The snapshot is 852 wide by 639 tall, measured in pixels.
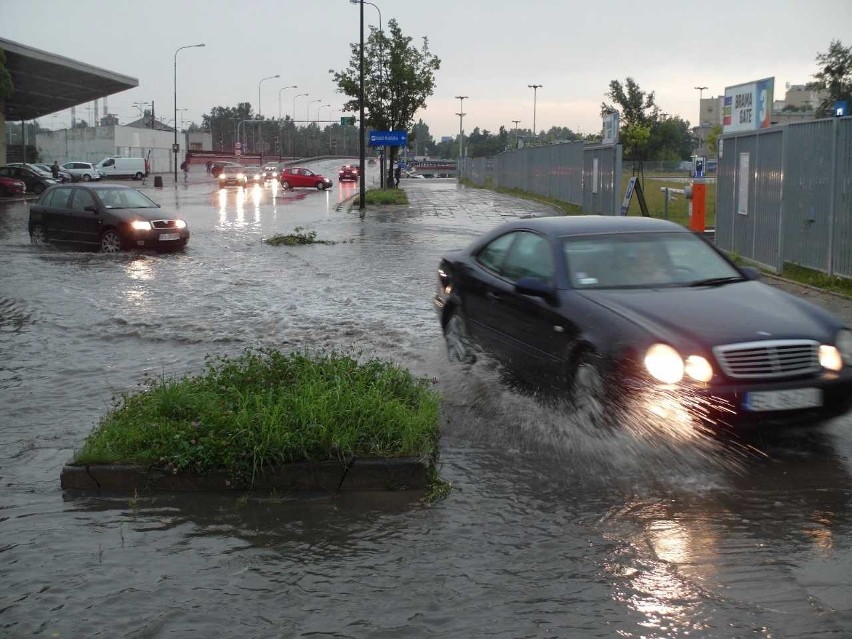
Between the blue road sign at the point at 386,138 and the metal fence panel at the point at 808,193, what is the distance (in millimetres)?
32236

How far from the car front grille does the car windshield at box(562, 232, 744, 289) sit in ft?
4.07

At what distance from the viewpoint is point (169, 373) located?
356 inches

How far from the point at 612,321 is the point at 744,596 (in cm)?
255

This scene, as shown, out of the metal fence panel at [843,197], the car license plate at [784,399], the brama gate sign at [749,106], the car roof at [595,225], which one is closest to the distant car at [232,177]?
the brama gate sign at [749,106]

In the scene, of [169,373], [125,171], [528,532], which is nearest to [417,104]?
[125,171]

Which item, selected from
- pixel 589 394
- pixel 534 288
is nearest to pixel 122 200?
pixel 534 288

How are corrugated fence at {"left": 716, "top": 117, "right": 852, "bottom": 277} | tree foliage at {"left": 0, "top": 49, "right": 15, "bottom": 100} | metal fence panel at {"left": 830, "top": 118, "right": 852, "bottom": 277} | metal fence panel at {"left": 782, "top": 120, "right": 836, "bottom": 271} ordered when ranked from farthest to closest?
tree foliage at {"left": 0, "top": 49, "right": 15, "bottom": 100} < metal fence panel at {"left": 782, "top": 120, "right": 836, "bottom": 271} < corrugated fence at {"left": 716, "top": 117, "right": 852, "bottom": 277} < metal fence panel at {"left": 830, "top": 118, "right": 852, "bottom": 277}

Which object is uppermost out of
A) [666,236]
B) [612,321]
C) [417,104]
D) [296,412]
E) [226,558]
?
[417,104]

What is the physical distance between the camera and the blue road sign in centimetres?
4645

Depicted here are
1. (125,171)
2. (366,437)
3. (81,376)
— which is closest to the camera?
(366,437)

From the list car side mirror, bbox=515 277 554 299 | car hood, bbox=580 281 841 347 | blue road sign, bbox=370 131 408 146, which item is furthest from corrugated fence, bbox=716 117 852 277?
blue road sign, bbox=370 131 408 146

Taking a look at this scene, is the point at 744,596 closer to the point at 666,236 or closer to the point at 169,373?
the point at 666,236

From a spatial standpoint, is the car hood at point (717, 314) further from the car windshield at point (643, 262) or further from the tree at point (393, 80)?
the tree at point (393, 80)

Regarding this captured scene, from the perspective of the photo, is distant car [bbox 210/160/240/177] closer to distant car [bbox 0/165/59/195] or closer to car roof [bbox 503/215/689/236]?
distant car [bbox 0/165/59/195]
